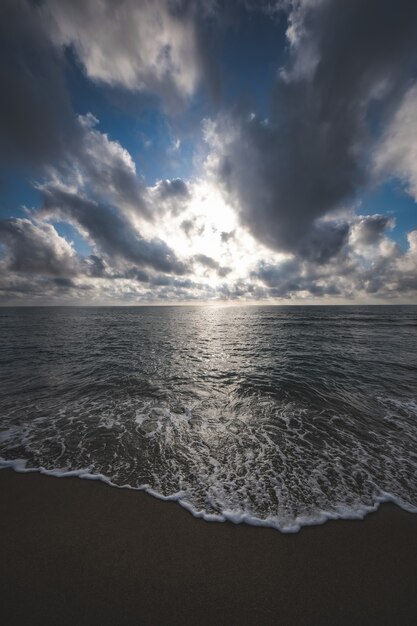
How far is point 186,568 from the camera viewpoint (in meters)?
3.76

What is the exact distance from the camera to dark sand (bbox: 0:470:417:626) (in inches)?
125

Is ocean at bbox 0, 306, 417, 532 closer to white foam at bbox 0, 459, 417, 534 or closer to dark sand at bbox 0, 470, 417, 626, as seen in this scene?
white foam at bbox 0, 459, 417, 534

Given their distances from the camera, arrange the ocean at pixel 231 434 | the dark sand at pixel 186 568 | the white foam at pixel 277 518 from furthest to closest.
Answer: the ocean at pixel 231 434 < the white foam at pixel 277 518 < the dark sand at pixel 186 568

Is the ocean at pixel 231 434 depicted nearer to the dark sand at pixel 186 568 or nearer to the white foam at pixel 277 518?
the white foam at pixel 277 518

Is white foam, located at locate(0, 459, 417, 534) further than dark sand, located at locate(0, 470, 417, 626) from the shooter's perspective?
Yes

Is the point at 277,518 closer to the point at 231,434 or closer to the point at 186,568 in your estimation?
the point at 186,568

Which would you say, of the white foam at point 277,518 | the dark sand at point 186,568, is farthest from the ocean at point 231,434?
the dark sand at point 186,568

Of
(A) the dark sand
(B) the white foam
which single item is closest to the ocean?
(B) the white foam

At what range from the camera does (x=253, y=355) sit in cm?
2106

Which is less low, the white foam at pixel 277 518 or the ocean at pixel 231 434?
the white foam at pixel 277 518

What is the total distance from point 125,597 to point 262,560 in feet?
7.49

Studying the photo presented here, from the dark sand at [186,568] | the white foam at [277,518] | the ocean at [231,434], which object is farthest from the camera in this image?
the ocean at [231,434]

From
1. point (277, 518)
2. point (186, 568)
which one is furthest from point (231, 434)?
point (186, 568)

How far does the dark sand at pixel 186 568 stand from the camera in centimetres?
317
